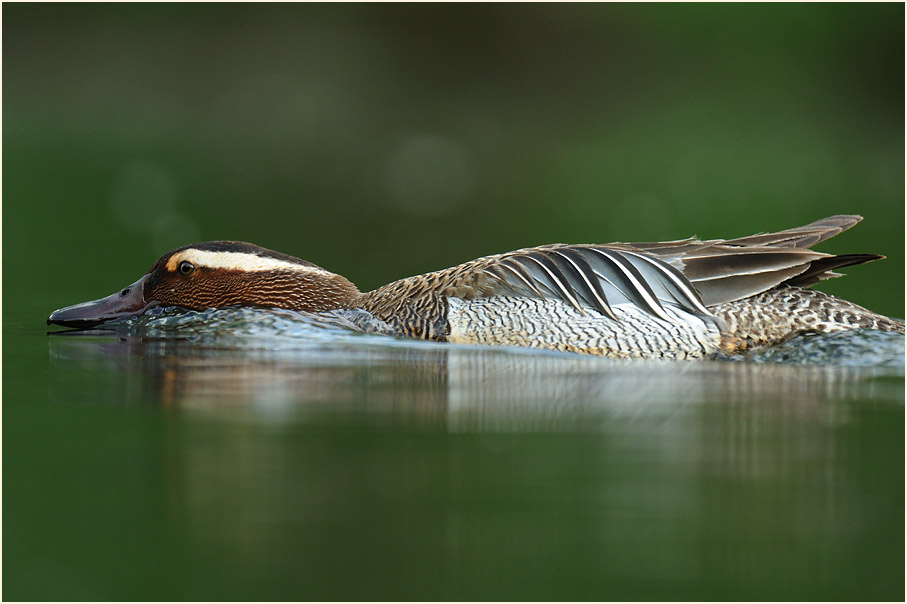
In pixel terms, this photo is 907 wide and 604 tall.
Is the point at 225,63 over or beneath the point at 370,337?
over

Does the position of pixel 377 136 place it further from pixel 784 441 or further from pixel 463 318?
pixel 784 441

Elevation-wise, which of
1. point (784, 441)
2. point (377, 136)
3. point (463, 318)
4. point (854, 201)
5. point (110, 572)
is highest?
point (377, 136)

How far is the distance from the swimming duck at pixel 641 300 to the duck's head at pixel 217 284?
820mm

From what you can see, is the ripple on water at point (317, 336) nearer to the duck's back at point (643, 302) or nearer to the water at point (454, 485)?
the duck's back at point (643, 302)

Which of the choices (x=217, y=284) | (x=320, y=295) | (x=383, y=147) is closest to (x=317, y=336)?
(x=320, y=295)

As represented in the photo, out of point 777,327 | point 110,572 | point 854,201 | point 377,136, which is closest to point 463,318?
point 777,327

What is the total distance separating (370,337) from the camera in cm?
726

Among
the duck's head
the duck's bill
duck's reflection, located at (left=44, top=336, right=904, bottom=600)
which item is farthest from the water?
the duck's head

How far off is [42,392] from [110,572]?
226 cm

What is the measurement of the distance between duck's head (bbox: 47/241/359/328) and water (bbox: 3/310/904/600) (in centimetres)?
194

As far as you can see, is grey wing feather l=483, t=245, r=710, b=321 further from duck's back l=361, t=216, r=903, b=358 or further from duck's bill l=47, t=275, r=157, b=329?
duck's bill l=47, t=275, r=157, b=329

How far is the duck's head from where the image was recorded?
25.9ft

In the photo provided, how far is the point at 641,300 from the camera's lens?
701cm

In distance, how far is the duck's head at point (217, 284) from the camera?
789 cm
